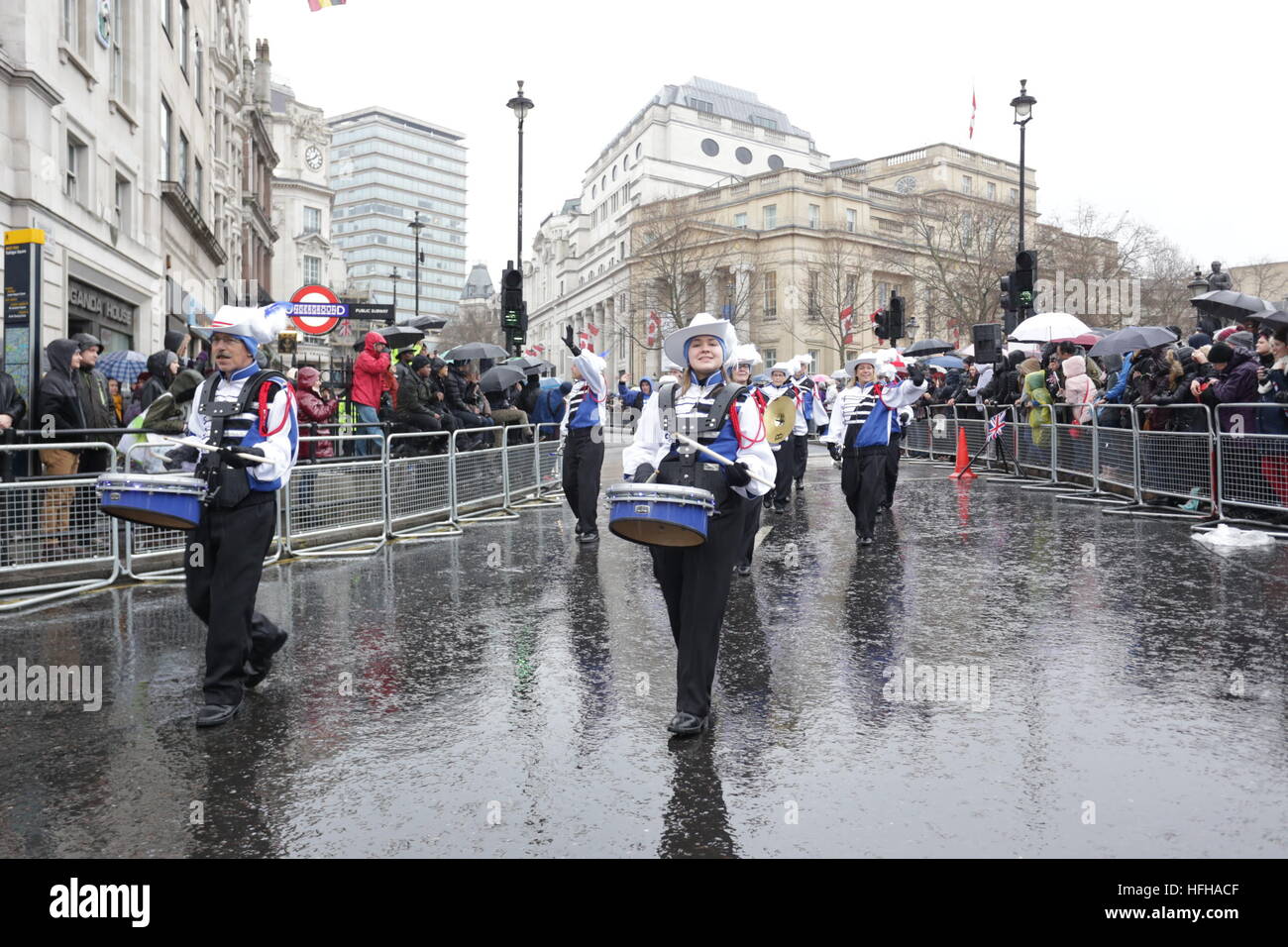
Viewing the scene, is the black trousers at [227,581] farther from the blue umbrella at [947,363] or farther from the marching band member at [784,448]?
the blue umbrella at [947,363]

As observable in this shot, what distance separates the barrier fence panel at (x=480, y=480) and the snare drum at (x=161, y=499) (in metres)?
7.16

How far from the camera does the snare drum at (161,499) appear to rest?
523 cm

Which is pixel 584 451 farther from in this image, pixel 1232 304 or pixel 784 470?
pixel 1232 304

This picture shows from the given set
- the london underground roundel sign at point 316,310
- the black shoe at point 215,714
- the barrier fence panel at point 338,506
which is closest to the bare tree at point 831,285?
the london underground roundel sign at point 316,310

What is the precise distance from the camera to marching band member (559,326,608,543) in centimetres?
1155

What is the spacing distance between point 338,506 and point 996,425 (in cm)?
1326

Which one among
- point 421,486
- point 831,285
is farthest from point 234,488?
point 831,285

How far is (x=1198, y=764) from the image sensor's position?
438cm

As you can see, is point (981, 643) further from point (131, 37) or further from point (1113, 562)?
point (131, 37)

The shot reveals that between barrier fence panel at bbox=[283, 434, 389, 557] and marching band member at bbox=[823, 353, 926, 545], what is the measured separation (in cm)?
518
